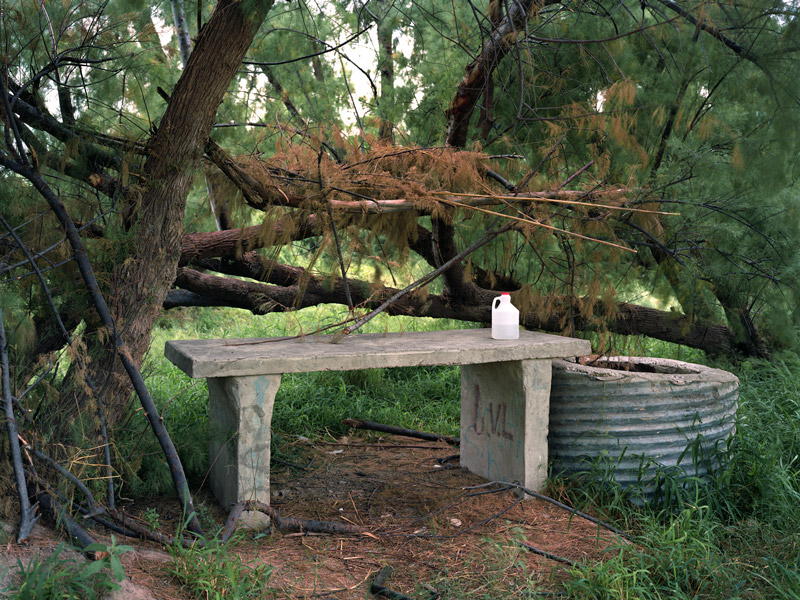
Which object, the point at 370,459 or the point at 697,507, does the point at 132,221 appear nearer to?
the point at 370,459

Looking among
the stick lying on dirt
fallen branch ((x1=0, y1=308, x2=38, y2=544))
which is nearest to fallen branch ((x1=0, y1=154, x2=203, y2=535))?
fallen branch ((x1=0, y1=308, x2=38, y2=544))

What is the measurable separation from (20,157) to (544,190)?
256 centimetres

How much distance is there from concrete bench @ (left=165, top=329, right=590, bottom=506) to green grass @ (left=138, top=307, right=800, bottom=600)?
0.22 meters

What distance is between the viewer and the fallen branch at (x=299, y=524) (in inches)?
113

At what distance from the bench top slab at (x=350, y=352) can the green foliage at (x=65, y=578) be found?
812mm

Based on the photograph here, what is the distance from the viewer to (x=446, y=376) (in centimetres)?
555

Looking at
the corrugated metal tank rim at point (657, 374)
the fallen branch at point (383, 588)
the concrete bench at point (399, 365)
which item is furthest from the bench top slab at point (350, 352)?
the fallen branch at point (383, 588)

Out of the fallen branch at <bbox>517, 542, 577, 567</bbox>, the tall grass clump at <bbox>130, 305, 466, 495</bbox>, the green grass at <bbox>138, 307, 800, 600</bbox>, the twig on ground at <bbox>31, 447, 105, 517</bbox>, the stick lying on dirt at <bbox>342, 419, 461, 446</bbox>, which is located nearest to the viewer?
the twig on ground at <bbox>31, 447, 105, 517</bbox>

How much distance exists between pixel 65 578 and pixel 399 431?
2700 millimetres

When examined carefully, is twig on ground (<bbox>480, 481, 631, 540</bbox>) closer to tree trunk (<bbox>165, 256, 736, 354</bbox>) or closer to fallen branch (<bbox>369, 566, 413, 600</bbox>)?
fallen branch (<bbox>369, 566, 413, 600</bbox>)

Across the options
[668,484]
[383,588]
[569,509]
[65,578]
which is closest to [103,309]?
[65,578]

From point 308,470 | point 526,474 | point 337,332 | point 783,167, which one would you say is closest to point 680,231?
point 783,167

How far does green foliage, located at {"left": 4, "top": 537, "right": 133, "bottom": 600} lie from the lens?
185 centimetres

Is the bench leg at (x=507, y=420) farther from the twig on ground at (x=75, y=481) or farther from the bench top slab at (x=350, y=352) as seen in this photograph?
the twig on ground at (x=75, y=481)
